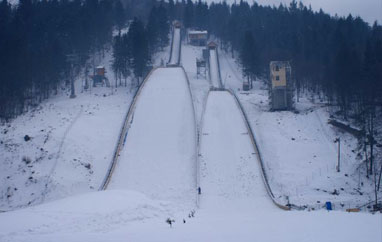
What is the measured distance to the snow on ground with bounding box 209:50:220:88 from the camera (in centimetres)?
5684

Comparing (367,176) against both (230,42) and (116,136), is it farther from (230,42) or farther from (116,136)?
(230,42)

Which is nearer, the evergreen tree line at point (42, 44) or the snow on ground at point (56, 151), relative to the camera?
the snow on ground at point (56, 151)

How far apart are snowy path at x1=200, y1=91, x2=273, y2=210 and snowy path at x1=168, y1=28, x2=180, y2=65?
29785 mm

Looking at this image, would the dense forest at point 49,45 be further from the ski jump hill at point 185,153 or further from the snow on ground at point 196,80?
the ski jump hill at point 185,153

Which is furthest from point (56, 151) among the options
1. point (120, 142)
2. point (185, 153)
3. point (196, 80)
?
point (196, 80)

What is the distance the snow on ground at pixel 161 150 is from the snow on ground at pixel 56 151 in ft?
5.74

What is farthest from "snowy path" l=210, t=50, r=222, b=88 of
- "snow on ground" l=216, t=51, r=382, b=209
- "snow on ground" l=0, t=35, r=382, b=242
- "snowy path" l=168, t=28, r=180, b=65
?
"snow on ground" l=216, t=51, r=382, b=209

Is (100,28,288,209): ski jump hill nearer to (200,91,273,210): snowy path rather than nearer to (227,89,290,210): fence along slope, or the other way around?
(200,91,273,210): snowy path

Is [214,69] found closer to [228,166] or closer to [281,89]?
[281,89]

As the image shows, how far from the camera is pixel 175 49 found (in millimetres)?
75875

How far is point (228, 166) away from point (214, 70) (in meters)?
37.5

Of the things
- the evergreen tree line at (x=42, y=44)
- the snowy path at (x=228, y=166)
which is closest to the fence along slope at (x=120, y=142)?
the snowy path at (x=228, y=166)

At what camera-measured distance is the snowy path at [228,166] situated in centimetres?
2394

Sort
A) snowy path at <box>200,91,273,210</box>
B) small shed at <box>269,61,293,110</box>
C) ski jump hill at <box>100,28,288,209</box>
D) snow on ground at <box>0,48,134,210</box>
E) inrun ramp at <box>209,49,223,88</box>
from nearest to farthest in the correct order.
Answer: snowy path at <box>200,91,273,210</box>, snow on ground at <box>0,48,134,210</box>, ski jump hill at <box>100,28,288,209</box>, small shed at <box>269,61,293,110</box>, inrun ramp at <box>209,49,223,88</box>
